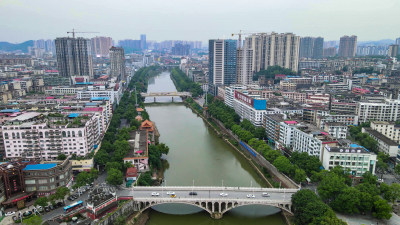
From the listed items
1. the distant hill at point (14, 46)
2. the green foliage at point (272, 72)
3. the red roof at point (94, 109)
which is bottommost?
the red roof at point (94, 109)

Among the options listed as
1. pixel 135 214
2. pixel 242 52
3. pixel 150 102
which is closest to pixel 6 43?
pixel 150 102

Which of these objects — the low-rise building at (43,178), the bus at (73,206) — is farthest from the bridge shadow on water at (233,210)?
the low-rise building at (43,178)

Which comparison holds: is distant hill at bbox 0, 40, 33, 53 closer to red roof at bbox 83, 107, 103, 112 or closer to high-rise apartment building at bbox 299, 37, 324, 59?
high-rise apartment building at bbox 299, 37, 324, 59

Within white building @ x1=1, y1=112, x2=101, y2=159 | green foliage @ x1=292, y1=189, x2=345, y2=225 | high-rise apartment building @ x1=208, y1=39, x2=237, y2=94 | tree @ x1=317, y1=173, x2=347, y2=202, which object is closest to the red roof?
white building @ x1=1, y1=112, x2=101, y2=159

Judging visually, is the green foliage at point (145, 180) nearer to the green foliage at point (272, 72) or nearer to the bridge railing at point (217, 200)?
the bridge railing at point (217, 200)

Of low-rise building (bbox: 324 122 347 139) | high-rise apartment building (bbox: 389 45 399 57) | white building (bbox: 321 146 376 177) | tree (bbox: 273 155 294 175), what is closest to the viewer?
white building (bbox: 321 146 376 177)

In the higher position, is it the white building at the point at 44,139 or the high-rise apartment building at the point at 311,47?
the high-rise apartment building at the point at 311,47

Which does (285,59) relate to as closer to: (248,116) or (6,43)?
(248,116)
